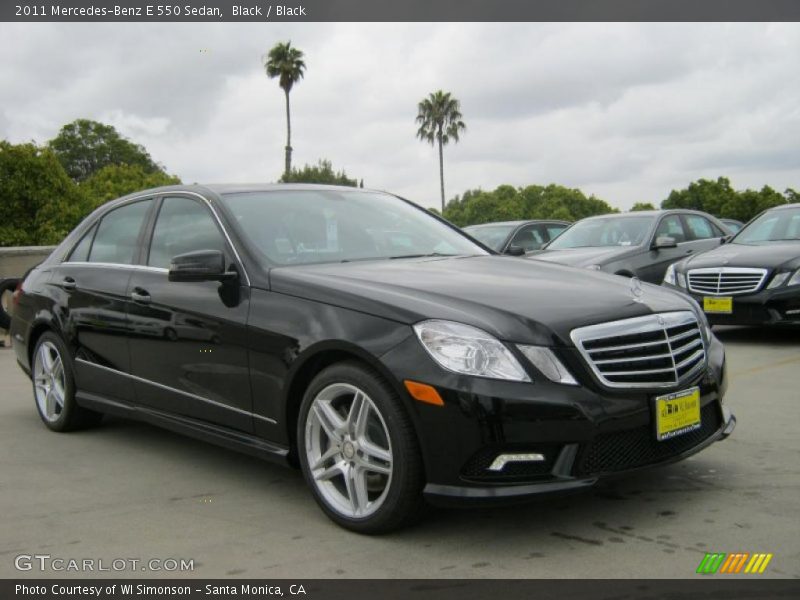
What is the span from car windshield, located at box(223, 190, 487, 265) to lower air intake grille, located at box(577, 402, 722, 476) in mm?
1652

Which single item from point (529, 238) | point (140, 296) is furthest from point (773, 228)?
point (140, 296)

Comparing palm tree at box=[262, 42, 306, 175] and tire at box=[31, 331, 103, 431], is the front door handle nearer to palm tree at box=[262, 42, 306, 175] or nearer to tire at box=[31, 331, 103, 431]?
tire at box=[31, 331, 103, 431]

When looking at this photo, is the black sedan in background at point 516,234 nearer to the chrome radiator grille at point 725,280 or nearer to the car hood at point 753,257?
the car hood at point 753,257

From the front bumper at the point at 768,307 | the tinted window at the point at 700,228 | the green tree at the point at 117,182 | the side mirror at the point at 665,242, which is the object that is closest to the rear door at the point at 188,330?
the front bumper at the point at 768,307

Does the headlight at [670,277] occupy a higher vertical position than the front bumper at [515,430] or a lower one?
higher

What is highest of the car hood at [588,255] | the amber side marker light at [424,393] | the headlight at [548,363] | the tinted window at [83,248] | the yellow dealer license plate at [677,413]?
the tinted window at [83,248]

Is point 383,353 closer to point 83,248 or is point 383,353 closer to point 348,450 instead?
point 348,450

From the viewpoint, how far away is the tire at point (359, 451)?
11.6ft

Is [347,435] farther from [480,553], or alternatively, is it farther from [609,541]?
[609,541]

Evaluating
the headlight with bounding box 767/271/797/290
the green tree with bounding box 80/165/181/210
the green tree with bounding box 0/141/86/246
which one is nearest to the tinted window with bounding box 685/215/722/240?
the headlight with bounding box 767/271/797/290

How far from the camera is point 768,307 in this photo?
917 cm

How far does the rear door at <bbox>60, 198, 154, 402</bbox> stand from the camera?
525 centimetres

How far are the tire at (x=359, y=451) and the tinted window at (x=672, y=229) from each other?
9.21 m

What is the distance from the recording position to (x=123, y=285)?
5.23 metres
